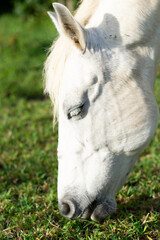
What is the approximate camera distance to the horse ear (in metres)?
1.75

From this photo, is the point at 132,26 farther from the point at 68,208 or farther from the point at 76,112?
the point at 68,208

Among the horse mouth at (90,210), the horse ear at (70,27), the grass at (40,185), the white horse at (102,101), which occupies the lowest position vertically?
the grass at (40,185)

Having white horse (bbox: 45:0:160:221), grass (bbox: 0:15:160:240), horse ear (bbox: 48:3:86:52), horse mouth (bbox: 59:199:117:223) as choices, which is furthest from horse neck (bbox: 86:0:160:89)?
grass (bbox: 0:15:160:240)

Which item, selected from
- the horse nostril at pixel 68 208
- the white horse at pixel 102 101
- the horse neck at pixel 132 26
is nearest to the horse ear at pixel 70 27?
the white horse at pixel 102 101

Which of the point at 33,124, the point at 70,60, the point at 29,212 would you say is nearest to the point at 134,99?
the point at 70,60

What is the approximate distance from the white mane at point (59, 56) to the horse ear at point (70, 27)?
0.05 metres

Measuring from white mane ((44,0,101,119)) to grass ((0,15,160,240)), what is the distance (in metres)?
0.86

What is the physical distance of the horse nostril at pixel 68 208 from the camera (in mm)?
1927

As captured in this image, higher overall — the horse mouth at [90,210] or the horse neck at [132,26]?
the horse neck at [132,26]

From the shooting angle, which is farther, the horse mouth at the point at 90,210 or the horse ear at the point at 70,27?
the horse mouth at the point at 90,210

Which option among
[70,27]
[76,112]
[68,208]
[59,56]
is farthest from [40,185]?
[70,27]

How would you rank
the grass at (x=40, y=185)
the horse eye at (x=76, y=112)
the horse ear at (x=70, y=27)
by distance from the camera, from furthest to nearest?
the grass at (x=40, y=185), the horse eye at (x=76, y=112), the horse ear at (x=70, y=27)

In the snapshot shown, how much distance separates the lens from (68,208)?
1.96 metres

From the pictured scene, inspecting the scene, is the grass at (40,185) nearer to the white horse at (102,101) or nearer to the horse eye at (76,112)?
the white horse at (102,101)
